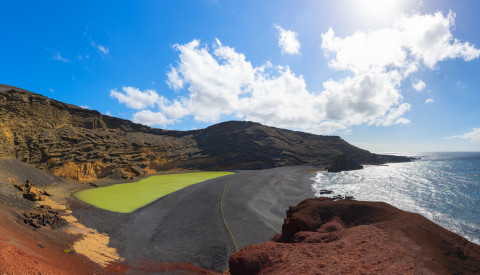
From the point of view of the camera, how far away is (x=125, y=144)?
4316cm

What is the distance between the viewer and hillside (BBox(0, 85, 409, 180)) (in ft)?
93.2

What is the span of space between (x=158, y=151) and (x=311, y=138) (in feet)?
216

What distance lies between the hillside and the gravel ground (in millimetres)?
18170

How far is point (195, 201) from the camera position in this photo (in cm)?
1977

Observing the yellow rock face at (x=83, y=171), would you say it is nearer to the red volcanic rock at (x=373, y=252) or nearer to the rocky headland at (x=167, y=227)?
the rocky headland at (x=167, y=227)

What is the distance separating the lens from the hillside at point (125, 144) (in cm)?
2842

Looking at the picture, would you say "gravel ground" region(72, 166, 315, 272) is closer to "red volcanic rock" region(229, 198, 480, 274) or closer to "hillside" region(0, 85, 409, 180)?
"red volcanic rock" region(229, 198, 480, 274)

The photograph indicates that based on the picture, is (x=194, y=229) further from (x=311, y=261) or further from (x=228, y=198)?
(x=311, y=261)

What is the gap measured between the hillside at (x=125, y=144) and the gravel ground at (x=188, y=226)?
1817cm

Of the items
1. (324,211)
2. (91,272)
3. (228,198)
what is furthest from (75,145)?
(324,211)

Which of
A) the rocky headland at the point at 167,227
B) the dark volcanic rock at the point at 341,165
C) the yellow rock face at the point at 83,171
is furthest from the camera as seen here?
the dark volcanic rock at the point at 341,165

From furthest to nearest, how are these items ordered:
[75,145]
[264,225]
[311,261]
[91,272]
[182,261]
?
[75,145] < [264,225] < [182,261] < [91,272] < [311,261]

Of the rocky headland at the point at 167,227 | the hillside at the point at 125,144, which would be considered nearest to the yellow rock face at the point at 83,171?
the hillside at the point at 125,144

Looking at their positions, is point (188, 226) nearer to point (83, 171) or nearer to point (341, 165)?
point (83, 171)
